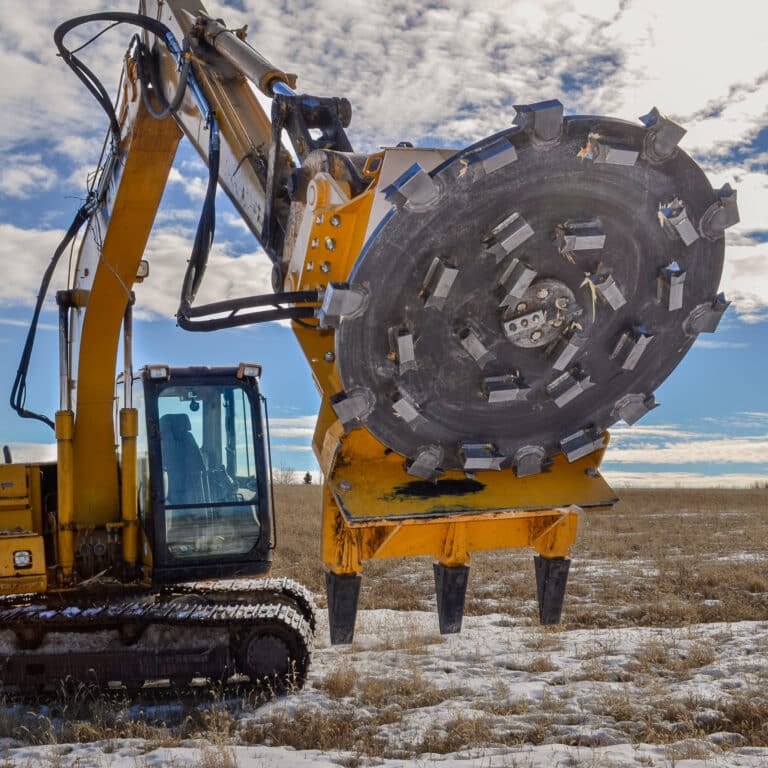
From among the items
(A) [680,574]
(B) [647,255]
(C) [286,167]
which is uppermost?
(C) [286,167]

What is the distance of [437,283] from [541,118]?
793 mm

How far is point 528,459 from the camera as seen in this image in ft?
14.1

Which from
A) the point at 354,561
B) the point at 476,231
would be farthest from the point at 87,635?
the point at 476,231

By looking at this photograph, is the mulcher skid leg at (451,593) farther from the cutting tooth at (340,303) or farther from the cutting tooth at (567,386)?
the cutting tooth at (340,303)

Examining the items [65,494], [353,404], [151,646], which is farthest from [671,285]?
[65,494]

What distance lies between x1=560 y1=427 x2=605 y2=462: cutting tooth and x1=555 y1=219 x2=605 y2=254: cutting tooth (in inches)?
38.5

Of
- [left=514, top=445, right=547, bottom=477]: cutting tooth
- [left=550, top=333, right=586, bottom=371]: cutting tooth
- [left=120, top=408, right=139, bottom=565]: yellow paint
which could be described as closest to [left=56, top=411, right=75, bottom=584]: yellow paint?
[left=120, top=408, right=139, bottom=565]: yellow paint

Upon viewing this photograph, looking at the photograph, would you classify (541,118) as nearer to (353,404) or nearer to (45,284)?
(353,404)

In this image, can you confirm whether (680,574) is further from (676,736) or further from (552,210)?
(552,210)

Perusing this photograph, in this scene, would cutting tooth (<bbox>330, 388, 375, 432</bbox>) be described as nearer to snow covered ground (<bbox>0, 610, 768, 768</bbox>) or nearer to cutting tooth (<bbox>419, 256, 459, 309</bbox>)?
cutting tooth (<bbox>419, 256, 459, 309</bbox>)

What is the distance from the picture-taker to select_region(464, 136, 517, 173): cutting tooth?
358cm

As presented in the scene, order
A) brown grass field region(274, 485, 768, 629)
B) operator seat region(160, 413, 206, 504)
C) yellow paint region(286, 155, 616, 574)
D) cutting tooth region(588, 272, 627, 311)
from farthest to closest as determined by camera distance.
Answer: brown grass field region(274, 485, 768, 629), operator seat region(160, 413, 206, 504), cutting tooth region(588, 272, 627, 311), yellow paint region(286, 155, 616, 574)

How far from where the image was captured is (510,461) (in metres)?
4.32

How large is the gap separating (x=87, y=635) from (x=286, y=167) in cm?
509
